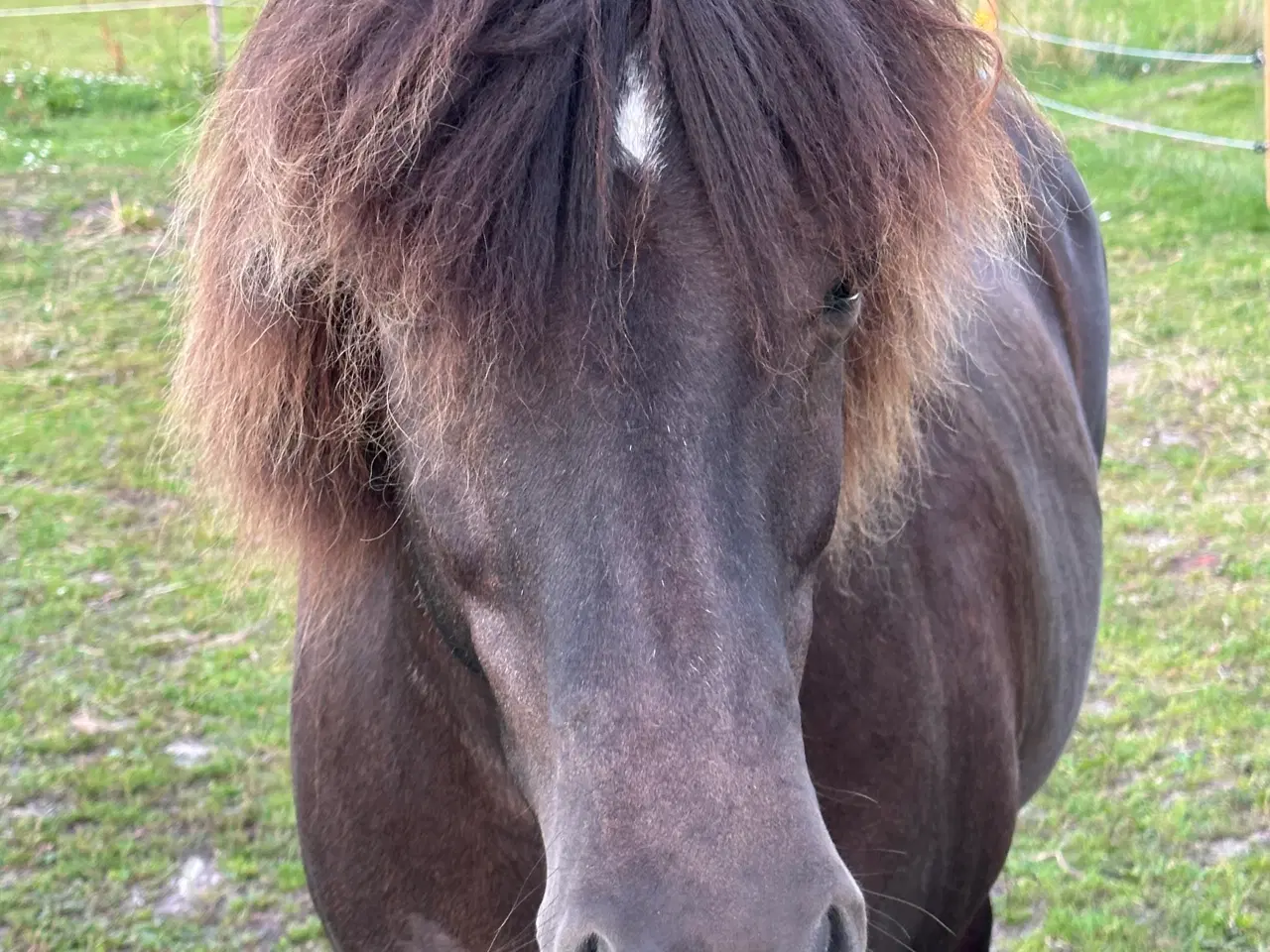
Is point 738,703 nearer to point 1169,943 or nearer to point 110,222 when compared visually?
point 1169,943

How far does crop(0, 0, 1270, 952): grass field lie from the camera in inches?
122

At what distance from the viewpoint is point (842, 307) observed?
138 centimetres

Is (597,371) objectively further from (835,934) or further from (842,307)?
(835,934)

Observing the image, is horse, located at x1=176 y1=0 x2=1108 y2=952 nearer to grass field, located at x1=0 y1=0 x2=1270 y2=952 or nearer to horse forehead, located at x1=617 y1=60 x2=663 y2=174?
horse forehead, located at x1=617 y1=60 x2=663 y2=174

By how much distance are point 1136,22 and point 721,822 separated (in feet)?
45.4

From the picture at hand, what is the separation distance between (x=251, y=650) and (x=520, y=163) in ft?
11.1

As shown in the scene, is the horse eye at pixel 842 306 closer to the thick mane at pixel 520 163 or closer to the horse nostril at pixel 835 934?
the thick mane at pixel 520 163

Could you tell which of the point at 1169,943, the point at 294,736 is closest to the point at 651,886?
the point at 294,736

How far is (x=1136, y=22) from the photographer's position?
12766 millimetres

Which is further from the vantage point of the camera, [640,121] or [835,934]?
[640,121]

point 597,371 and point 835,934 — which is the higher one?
point 597,371

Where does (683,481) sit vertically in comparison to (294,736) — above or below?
above

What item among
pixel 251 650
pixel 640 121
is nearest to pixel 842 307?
pixel 640 121

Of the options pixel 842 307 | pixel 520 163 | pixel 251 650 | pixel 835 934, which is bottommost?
pixel 251 650
